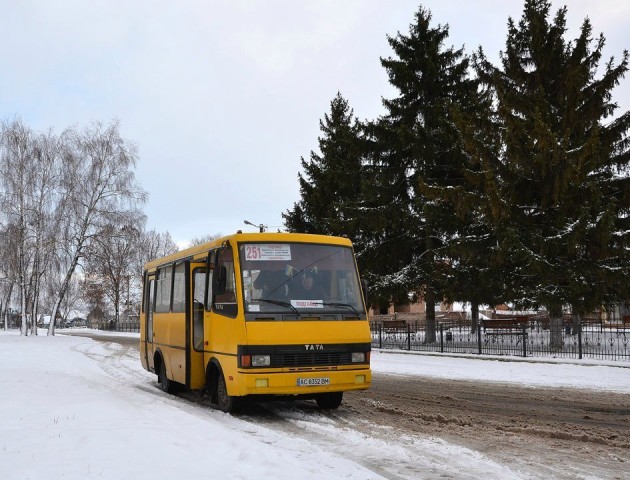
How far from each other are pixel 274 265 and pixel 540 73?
67.2ft

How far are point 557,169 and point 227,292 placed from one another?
17.1 m

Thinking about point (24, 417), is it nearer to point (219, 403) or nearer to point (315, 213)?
point (219, 403)

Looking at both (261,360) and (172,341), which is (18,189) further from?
(261,360)

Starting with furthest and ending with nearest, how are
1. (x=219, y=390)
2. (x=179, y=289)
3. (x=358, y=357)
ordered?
1. (x=179, y=289)
2. (x=219, y=390)
3. (x=358, y=357)

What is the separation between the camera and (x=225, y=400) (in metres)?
10.9

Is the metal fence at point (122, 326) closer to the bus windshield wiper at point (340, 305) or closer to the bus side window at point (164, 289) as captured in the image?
the bus side window at point (164, 289)

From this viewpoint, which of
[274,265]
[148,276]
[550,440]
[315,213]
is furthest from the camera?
[315,213]

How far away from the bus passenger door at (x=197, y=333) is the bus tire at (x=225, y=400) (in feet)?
2.87

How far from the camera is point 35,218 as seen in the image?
136ft

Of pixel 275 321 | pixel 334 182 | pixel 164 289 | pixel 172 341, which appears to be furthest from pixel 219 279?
pixel 334 182

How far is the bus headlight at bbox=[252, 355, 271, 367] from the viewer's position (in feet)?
32.5

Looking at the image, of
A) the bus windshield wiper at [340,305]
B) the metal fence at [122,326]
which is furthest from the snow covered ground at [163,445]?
the metal fence at [122,326]

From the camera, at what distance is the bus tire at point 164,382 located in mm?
13828

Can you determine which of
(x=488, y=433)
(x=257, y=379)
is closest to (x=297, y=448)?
(x=257, y=379)
